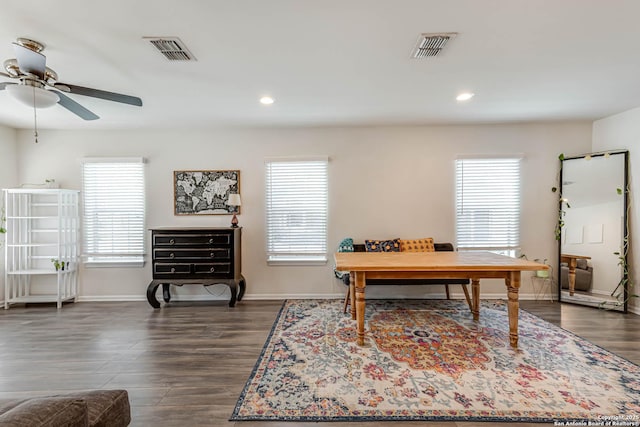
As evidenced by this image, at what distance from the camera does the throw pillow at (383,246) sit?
4184mm

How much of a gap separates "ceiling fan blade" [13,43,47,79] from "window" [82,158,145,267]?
252 centimetres

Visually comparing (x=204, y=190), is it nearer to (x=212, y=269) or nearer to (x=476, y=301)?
(x=212, y=269)

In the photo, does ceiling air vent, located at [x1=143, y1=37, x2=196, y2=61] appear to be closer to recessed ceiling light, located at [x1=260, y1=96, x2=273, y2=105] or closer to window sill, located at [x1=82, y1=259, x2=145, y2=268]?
recessed ceiling light, located at [x1=260, y1=96, x2=273, y2=105]

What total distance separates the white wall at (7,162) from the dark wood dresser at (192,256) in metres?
2.24

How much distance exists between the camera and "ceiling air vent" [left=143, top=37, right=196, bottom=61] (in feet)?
7.23

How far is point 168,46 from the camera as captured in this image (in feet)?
7.50

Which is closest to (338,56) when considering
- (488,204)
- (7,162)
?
(488,204)

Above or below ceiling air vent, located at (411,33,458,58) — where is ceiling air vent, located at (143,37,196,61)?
below

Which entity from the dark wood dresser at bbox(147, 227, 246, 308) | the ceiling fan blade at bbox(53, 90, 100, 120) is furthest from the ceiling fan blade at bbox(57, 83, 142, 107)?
the dark wood dresser at bbox(147, 227, 246, 308)

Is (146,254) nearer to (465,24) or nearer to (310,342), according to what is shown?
(310,342)

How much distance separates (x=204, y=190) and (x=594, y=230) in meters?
5.48

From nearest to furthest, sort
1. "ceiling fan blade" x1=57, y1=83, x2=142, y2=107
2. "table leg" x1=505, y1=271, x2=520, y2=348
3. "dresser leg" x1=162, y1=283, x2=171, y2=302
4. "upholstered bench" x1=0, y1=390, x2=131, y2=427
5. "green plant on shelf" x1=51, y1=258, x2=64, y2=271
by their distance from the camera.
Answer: "upholstered bench" x1=0, y1=390, x2=131, y2=427, "ceiling fan blade" x1=57, y1=83, x2=142, y2=107, "table leg" x1=505, y1=271, x2=520, y2=348, "green plant on shelf" x1=51, y1=258, x2=64, y2=271, "dresser leg" x1=162, y1=283, x2=171, y2=302

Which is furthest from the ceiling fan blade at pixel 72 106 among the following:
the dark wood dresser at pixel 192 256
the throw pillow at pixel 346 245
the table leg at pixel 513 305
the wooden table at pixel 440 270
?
the table leg at pixel 513 305

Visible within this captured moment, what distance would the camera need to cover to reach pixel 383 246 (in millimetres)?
4191
